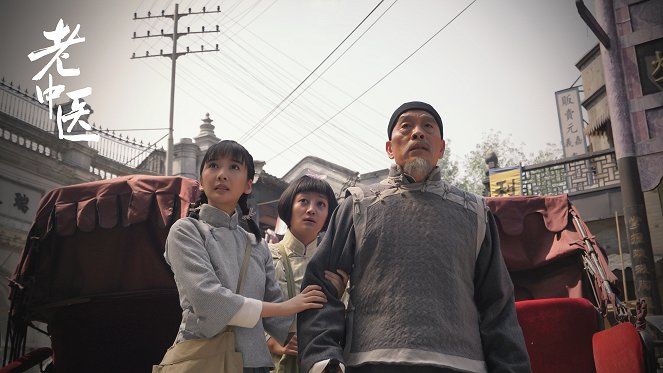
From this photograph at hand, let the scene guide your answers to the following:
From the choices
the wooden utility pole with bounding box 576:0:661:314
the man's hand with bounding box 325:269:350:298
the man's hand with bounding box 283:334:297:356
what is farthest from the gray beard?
the wooden utility pole with bounding box 576:0:661:314

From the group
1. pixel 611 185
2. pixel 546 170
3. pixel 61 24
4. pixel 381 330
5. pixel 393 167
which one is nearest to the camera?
pixel 381 330

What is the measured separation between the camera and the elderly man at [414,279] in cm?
203

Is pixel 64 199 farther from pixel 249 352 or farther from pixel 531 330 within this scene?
pixel 531 330

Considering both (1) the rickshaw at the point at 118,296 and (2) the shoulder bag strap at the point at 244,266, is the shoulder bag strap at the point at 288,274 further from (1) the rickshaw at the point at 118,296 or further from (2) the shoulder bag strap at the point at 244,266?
(2) the shoulder bag strap at the point at 244,266

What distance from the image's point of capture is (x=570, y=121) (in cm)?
1780

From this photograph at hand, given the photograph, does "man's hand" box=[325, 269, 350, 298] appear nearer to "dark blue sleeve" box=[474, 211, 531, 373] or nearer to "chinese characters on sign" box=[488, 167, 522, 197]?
"dark blue sleeve" box=[474, 211, 531, 373]

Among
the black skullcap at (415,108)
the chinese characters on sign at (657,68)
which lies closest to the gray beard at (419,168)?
the black skullcap at (415,108)

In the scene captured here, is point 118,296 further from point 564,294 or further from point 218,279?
point 564,294

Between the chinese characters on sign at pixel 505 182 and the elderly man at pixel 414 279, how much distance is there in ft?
40.2

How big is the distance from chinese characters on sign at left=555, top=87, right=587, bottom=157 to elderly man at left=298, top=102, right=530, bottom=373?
1680cm

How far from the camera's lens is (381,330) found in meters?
2.08

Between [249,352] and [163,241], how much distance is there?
1.65 m

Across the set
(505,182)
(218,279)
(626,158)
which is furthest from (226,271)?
(505,182)

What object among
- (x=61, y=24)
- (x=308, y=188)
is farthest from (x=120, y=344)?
(x=61, y=24)
